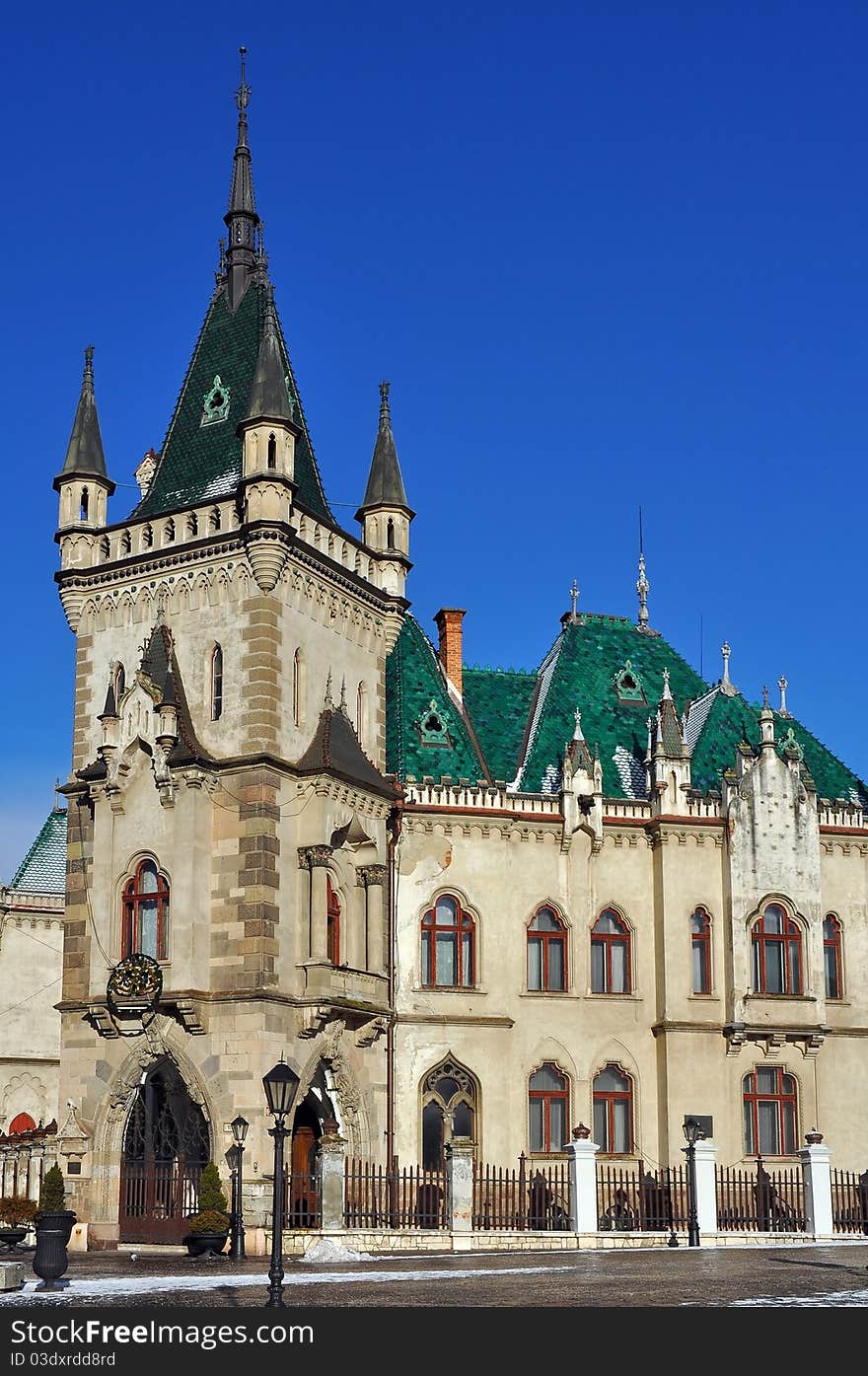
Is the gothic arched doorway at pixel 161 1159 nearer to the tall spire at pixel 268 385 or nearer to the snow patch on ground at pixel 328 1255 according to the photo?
the snow patch on ground at pixel 328 1255

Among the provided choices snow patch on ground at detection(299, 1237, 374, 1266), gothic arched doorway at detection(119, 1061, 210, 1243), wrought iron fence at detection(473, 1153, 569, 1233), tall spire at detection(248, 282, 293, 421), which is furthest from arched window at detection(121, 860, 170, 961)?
tall spire at detection(248, 282, 293, 421)

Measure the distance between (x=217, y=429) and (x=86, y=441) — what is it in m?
3.22

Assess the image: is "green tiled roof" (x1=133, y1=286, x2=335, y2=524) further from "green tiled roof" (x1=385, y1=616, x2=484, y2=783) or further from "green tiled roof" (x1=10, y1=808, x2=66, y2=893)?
"green tiled roof" (x1=10, y1=808, x2=66, y2=893)

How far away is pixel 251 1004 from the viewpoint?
36031mm

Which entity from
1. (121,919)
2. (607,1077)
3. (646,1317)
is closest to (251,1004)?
(121,919)

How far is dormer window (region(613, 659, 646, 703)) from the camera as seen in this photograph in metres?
47.2

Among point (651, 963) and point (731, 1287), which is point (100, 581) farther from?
point (731, 1287)

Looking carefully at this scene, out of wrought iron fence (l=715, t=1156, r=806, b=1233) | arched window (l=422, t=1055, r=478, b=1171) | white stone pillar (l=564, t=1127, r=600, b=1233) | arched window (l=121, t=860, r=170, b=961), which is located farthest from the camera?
arched window (l=422, t=1055, r=478, b=1171)

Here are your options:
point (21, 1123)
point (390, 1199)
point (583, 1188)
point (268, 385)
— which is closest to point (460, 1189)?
point (390, 1199)

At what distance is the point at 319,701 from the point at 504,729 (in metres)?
7.66

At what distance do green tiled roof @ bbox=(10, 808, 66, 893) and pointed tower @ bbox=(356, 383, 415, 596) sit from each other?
15840 mm

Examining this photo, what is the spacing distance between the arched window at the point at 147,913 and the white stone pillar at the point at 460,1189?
7375mm

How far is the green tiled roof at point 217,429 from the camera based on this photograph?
41.4 m

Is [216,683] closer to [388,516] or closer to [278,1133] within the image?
[388,516]
